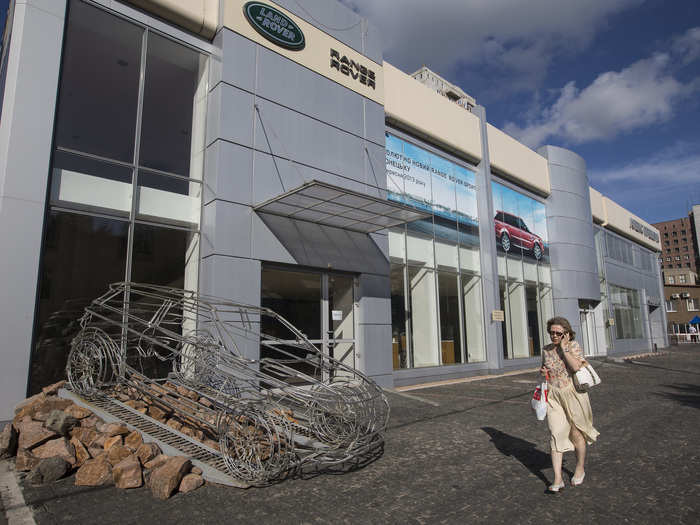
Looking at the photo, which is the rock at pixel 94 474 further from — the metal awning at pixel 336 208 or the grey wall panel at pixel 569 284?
the grey wall panel at pixel 569 284

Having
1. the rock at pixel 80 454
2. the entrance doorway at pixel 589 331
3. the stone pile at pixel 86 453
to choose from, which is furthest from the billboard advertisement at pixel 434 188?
the entrance doorway at pixel 589 331

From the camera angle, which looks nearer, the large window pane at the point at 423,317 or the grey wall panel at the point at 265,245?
the grey wall panel at the point at 265,245

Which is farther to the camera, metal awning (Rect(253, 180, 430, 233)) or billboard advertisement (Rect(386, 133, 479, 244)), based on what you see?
billboard advertisement (Rect(386, 133, 479, 244))

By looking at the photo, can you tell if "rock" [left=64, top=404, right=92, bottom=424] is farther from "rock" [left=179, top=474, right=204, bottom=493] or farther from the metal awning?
the metal awning

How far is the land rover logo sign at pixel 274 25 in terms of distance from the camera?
980cm

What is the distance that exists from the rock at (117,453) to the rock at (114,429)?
277mm

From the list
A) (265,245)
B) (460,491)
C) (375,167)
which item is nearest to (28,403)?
(265,245)

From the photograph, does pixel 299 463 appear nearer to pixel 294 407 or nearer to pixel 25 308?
pixel 294 407

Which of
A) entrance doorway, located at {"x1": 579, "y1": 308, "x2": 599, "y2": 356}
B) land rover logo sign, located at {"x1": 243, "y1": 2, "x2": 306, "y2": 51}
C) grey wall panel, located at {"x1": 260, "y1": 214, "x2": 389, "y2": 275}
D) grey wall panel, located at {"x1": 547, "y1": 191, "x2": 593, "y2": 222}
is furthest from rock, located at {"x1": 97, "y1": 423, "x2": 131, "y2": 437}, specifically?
entrance doorway, located at {"x1": 579, "y1": 308, "x2": 599, "y2": 356}

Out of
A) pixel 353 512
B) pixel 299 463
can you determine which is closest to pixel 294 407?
pixel 299 463

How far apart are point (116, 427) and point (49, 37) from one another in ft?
21.3

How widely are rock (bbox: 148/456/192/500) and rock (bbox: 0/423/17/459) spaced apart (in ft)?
7.64

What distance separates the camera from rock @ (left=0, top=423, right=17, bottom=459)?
5.25m

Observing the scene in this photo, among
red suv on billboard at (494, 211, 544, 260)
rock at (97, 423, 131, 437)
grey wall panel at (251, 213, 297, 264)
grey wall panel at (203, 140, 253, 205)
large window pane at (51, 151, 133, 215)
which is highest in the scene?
red suv on billboard at (494, 211, 544, 260)
